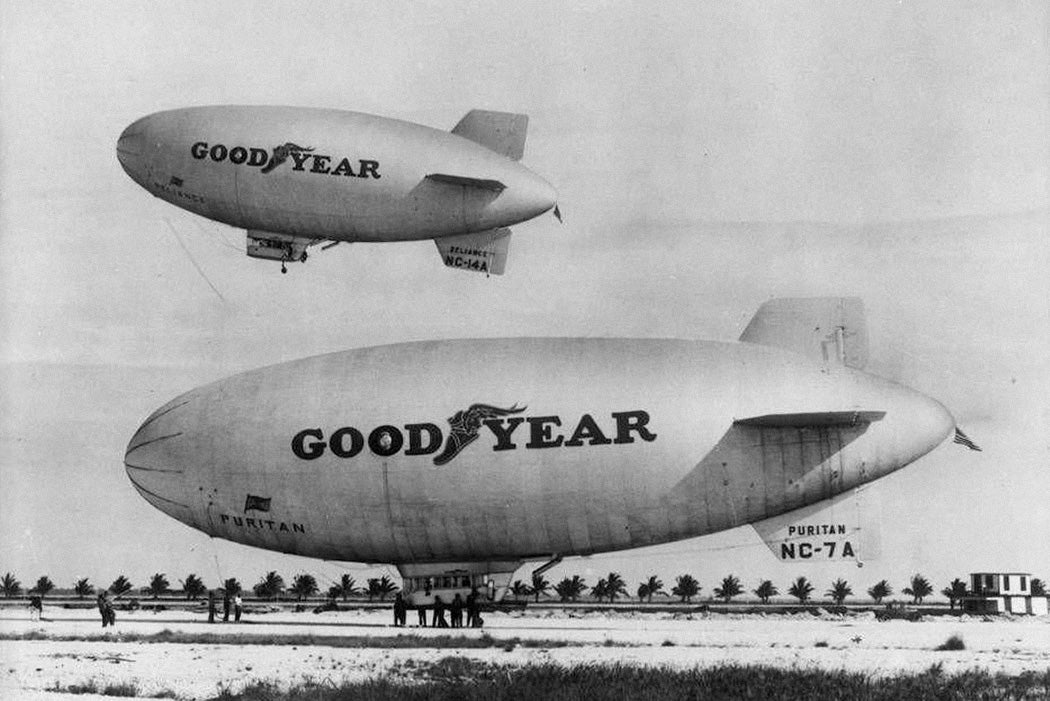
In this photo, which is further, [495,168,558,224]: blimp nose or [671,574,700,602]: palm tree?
[671,574,700,602]: palm tree

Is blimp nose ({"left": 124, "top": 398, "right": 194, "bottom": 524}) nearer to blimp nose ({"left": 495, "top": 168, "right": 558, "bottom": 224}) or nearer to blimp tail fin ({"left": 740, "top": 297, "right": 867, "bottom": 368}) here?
blimp nose ({"left": 495, "top": 168, "right": 558, "bottom": 224})

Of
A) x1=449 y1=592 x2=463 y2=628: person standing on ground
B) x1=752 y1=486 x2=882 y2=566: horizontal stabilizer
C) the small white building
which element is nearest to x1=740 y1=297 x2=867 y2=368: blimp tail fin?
x1=752 y1=486 x2=882 y2=566: horizontal stabilizer

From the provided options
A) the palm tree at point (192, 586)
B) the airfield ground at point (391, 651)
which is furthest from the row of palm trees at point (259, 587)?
the airfield ground at point (391, 651)

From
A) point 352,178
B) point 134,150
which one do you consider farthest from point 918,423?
point 134,150

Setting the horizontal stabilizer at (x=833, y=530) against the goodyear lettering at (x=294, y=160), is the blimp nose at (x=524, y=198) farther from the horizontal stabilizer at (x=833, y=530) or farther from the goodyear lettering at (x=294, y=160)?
the horizontal stabilizer at (x=833, y=530)

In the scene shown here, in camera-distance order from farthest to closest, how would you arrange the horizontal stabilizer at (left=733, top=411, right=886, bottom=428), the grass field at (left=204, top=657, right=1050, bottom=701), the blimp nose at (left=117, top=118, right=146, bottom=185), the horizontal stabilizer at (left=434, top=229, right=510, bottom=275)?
1. the blimp nose at (left=117, top=118, right=146, bottom=185)
2. the horizontal stabilizer at (left=434, top=229, right=510, bottom=275)
3. the horizontal stabilizer at (left=733, top=411, right=886, bottom=428)
4. the grass field at (left=204, top=657, right=1050, bottom=701)

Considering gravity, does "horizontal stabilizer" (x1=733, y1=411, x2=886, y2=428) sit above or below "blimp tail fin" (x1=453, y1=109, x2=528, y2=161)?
below

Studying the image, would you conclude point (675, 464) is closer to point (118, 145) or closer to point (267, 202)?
point (267, 202)
